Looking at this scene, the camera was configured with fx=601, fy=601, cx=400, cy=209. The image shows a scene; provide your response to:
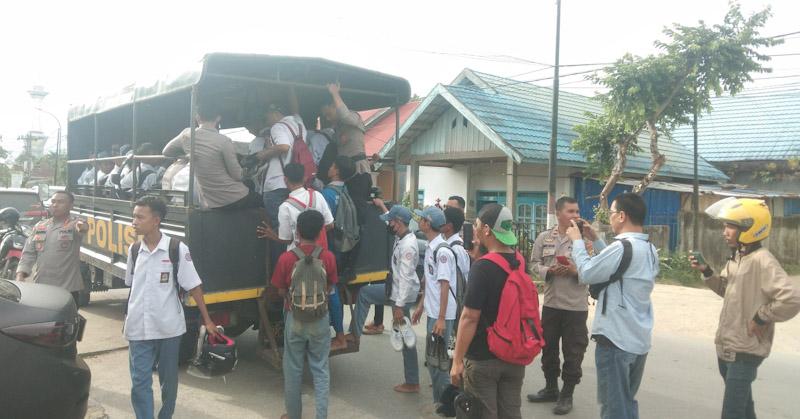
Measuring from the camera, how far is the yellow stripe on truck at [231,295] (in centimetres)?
478

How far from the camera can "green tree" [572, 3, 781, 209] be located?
11242mm

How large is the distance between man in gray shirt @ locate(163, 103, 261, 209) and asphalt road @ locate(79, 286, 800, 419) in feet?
5.26

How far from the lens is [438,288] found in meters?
4.45

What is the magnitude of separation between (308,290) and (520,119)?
36.4 feet

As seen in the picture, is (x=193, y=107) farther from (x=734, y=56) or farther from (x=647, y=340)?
(x=734, y=56)

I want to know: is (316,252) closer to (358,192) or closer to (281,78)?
(358,192)

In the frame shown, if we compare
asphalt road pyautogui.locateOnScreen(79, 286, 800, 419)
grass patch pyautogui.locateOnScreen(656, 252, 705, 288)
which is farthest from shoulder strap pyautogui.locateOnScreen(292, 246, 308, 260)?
grass patch pyautogui.locateOnScreen(656, 252, 705, 288)

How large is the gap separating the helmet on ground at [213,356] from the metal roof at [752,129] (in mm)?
18171

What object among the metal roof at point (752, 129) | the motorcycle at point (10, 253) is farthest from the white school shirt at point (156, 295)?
the metal roof at point (752, 129)

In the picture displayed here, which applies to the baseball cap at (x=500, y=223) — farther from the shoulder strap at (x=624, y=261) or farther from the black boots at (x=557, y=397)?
the black boots at (x=557, y=397)

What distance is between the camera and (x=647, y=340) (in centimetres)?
349

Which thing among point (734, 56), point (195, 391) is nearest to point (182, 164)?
point (195, 391)

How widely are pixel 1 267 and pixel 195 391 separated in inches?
179

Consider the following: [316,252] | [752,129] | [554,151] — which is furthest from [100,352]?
[752,129]
